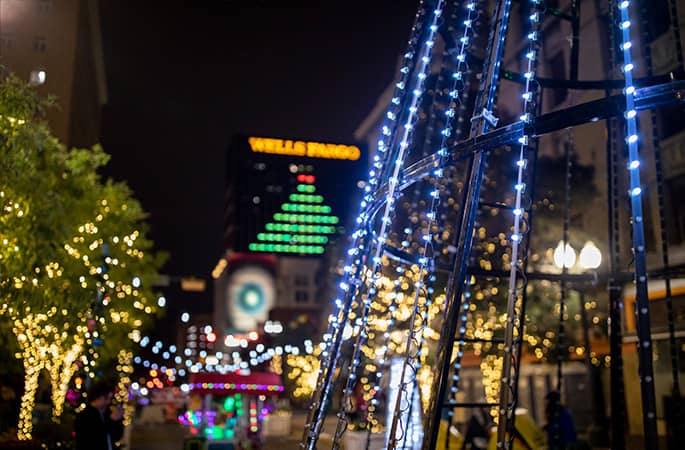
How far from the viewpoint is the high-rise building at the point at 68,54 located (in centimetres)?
2753

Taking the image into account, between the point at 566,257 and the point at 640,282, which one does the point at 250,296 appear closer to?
the point at 566,257

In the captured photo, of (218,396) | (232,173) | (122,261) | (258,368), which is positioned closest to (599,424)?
(218,396)

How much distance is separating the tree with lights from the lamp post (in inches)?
365

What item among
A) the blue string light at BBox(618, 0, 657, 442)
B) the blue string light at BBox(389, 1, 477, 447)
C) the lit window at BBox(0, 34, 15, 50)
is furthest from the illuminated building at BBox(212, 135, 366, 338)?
the blue string light at BBox(618, 0, 657, 442)

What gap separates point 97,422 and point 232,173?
127ft

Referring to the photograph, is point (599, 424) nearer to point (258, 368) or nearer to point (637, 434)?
point (637, 434)

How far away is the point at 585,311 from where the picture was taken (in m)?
15.4

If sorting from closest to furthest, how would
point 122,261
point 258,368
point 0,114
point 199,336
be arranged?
point 0,114 → point 122,261 → point 258,368 → point 199,336

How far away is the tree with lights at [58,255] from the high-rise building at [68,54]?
190 inches

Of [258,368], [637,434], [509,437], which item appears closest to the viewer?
[509,437]

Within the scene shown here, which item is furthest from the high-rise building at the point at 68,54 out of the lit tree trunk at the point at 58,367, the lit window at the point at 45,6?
the lit tree trunk at the point at 58,367

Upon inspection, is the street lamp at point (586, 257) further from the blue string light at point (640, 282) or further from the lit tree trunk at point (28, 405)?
the lit tree trunk at point (28, 405)

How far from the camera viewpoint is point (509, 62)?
32500 millimetres

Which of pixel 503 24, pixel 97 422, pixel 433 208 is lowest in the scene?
pixel 97 422
